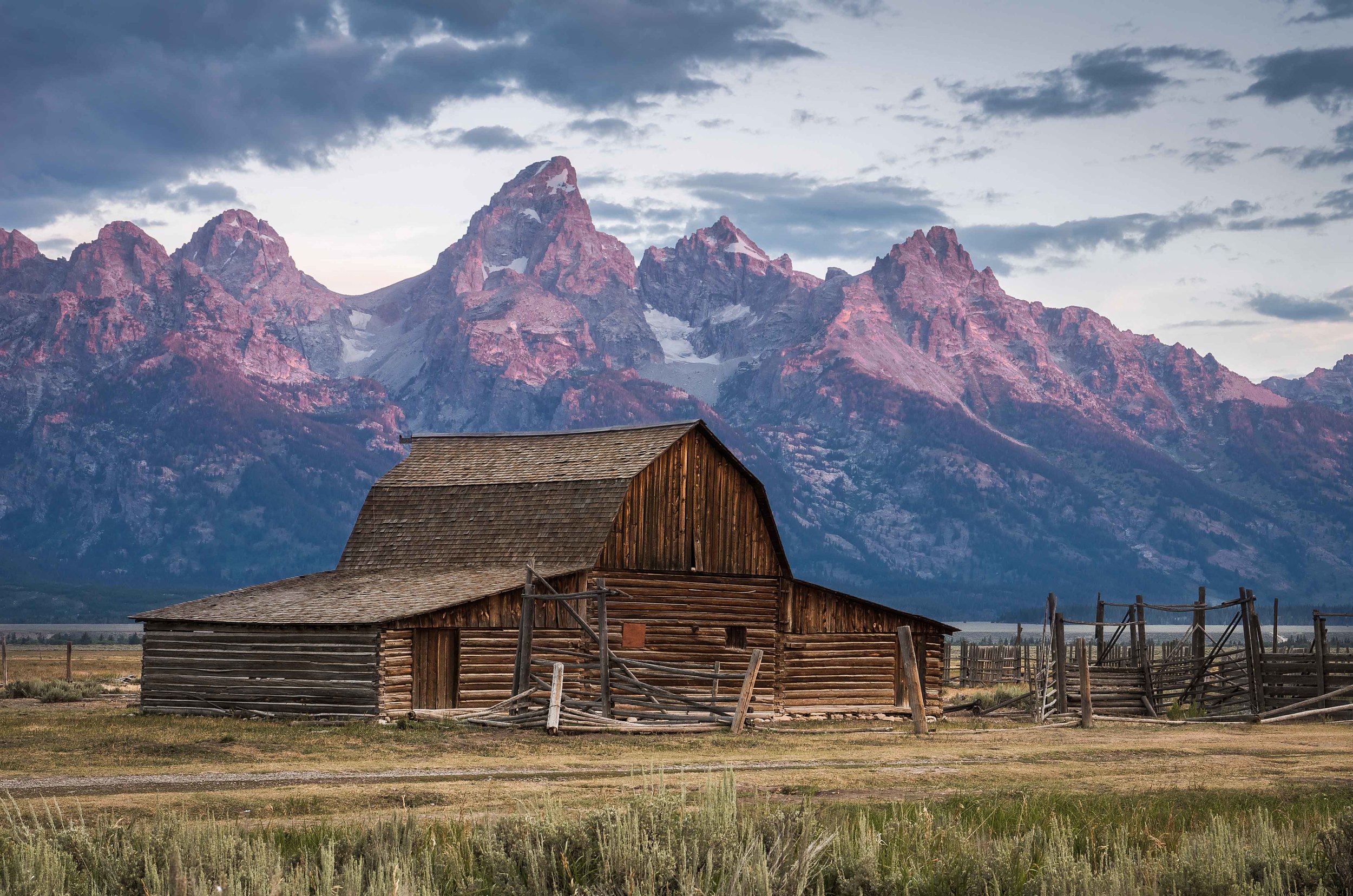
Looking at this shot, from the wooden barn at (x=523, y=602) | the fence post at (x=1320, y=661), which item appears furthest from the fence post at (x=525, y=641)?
the fence post at (x=1320, y=661)

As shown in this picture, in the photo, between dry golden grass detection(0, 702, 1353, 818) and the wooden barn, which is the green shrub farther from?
the wooden barn

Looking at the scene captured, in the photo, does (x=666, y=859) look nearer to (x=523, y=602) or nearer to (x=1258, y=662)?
(x=523, y=602)

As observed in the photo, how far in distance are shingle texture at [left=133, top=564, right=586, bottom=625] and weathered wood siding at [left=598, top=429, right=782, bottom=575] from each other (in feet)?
7.71

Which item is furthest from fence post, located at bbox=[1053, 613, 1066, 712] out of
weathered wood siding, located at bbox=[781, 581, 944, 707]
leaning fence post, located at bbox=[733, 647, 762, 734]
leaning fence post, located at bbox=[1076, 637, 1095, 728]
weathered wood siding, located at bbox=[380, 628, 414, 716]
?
weathered wood siding, located at bbox=[380, 628, 414, 716]

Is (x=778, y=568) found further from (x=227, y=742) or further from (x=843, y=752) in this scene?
(x=227, y=742)

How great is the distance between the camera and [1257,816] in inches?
530

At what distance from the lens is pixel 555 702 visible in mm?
28906

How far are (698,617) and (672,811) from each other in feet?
86.8

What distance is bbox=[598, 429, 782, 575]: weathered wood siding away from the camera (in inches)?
1444

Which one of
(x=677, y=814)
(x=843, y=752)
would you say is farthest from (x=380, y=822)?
(x=843, y=752)

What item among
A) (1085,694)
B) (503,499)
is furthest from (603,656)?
(1085,694)

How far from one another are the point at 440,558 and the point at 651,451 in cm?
617

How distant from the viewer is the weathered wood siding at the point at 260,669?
3197 centimetres

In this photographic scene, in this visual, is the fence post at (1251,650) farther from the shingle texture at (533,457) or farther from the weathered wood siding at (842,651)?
the shingle texture at (533,457)
